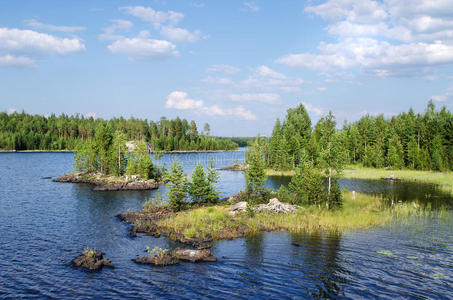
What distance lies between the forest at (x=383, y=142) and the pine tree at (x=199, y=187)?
44695mm

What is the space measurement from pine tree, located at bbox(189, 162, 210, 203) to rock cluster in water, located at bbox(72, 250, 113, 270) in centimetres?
1913

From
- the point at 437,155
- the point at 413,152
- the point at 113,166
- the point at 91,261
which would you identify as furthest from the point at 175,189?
the point at 413,152

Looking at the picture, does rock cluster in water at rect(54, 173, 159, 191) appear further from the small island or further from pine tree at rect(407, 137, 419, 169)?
pine tree at rect(407, 137, 419, 169)

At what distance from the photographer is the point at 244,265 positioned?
84.9 feet

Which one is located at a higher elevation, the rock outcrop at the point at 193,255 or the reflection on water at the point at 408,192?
the reflection on water at the point at 408,192

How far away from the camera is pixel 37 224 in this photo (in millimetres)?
39844

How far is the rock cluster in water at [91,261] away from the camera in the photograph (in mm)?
25781

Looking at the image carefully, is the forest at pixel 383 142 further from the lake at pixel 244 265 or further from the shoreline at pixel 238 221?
the lake at pixel 244 265

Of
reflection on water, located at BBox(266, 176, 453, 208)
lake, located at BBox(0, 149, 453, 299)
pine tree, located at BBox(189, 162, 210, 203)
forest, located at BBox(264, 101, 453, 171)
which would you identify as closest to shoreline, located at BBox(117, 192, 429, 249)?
lake, located at BBox(0, 149, 453, 299)

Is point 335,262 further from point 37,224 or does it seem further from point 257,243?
point 37,224

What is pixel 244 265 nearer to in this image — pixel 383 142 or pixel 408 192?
pixel 408 192

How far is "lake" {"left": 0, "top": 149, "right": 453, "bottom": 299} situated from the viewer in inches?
854

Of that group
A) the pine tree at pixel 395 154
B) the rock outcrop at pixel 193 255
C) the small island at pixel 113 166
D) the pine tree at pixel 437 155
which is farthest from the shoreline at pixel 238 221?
the pine tree at pixel 395 154

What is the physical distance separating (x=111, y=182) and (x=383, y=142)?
87956 mm
